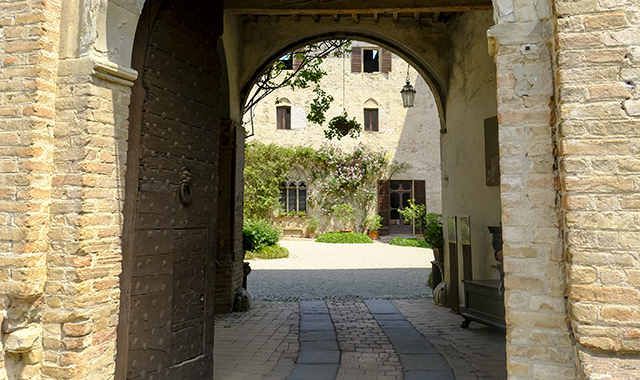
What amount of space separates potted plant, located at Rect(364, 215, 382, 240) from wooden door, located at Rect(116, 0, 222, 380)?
12.9 m

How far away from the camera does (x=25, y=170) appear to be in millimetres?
2314

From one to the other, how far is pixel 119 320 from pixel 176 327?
18.0 inches

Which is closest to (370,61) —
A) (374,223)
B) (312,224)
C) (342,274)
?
(374,223)

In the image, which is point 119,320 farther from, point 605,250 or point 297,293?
point 297,293

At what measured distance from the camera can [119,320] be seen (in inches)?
102

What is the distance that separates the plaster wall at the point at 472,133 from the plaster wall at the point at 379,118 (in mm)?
9968

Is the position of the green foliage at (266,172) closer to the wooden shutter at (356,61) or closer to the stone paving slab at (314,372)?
the wooden shutter at (356,61)

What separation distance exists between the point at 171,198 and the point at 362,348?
2.57 metres

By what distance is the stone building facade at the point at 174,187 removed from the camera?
1.96m

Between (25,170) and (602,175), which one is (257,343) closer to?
(25,170)

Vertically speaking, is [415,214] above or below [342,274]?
above

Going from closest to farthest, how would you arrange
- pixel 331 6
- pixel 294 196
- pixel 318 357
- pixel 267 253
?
pixel 318 357
pixel 331 6
pixel 267 253
pixel 294 196

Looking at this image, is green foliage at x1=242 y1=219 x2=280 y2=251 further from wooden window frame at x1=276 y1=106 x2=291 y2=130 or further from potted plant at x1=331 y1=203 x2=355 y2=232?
wooden window frame at x1=276 y1=106 x2=291 y2=130

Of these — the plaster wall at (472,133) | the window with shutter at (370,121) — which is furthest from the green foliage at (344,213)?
the plaster wall at (472,133)
